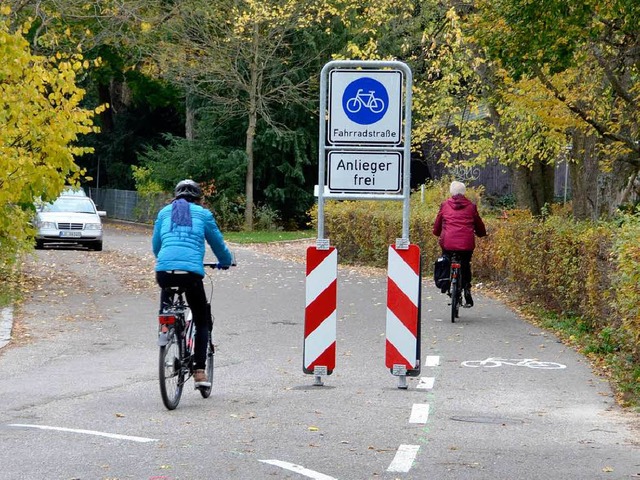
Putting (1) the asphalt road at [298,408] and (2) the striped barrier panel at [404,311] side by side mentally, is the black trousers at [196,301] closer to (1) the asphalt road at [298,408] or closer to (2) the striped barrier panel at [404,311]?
(1) the asphalt road at [298,408]

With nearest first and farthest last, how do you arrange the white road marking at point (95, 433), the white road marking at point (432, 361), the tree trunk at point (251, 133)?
1. the white road marking at point (95, 433)
2. the white road marking at point (432, 361)
3. the tree trunk at point (251, 133)

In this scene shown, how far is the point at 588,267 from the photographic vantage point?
14.2m

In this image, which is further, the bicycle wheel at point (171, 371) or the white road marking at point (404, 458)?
the bicycle wheel at point (171, 371)

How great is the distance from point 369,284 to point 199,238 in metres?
14.1

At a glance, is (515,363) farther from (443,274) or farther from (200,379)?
(443,274)

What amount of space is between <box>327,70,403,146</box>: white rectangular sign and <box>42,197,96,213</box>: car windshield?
77.9 ft

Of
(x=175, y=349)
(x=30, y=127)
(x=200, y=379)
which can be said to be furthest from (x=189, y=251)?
(x=30, y=127)

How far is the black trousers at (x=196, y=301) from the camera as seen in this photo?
983cm

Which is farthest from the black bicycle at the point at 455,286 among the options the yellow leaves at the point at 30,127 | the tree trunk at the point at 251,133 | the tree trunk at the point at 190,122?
the tree trunk at the point at 190,122

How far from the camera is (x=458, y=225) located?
1730 cm

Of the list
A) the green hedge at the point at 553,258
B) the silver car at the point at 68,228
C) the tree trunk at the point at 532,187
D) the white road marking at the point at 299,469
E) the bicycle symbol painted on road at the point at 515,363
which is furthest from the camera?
the silver car at the point at 68,228

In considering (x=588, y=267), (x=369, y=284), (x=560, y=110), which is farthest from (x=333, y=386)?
(x=369, y=284)

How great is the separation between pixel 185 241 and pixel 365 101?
83.2 inches

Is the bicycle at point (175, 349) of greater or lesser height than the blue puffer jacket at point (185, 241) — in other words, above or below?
below
